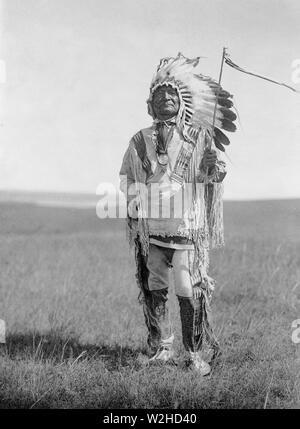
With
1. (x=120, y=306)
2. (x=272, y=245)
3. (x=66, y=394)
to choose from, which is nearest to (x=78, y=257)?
(x=120, y=306)

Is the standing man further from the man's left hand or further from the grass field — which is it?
the grass field

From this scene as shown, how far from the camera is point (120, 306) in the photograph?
18.5ft

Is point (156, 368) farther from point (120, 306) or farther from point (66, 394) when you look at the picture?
point (120, 306)

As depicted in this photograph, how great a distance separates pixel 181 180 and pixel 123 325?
1709mm

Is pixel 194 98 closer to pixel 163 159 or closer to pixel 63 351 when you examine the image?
pixel 163 159

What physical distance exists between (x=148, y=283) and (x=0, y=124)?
2.19 metres

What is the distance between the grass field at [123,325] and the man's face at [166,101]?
1853mm

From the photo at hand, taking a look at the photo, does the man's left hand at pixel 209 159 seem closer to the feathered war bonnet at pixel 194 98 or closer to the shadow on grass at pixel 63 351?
the feathered war bonnet at pixel 194 98

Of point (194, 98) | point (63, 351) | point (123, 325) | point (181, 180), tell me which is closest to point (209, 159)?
point (181, 180)

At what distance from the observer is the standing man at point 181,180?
4.01m

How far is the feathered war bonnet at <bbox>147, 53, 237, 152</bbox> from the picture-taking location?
398 centimetres

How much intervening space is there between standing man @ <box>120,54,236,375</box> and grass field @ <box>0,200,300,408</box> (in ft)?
1.10
